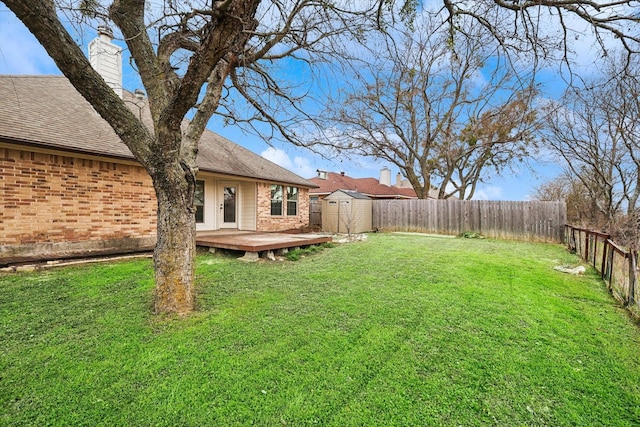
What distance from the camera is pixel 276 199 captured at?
1329 cm

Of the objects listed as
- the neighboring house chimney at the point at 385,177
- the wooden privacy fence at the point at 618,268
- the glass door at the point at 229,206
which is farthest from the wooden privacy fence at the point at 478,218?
the neighboring house chimney at the point at 385,177

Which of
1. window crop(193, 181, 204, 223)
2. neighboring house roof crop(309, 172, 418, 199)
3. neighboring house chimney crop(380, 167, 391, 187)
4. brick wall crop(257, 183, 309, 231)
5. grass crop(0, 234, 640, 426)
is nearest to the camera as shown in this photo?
grass crop(0, 234, 640, 426)

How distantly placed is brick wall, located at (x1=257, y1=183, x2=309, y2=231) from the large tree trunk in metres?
8.36

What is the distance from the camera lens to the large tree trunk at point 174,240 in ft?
12.1

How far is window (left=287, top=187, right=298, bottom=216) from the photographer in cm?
1396

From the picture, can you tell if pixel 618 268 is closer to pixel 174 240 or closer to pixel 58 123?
pixel 174 240

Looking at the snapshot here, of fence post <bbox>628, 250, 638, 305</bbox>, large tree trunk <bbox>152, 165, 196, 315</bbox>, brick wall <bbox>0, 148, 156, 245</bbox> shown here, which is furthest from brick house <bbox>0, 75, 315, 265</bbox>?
fence post <bbox>628, 250, 638, 305</bbox>

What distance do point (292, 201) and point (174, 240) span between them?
10.5 m

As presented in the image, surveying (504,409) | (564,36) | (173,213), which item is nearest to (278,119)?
(173,213)

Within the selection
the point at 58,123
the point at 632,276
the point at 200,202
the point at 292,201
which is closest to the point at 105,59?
the point at 58,123

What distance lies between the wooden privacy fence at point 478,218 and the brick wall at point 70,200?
11819mm

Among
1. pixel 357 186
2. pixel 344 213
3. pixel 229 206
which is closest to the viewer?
pixel 229 206

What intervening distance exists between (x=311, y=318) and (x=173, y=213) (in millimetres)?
2106

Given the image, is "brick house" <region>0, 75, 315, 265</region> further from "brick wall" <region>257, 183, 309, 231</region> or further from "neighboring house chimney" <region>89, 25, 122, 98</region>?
"brick wall" <region>257, 183, 309, 231</region>
